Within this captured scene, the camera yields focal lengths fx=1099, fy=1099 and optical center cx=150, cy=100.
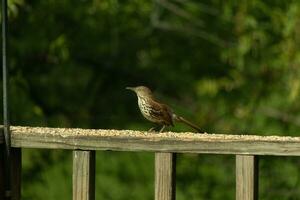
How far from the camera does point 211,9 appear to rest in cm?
1032

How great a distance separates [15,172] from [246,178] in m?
0.76


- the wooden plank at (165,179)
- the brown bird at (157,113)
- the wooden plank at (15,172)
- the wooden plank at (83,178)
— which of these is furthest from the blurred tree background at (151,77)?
the wooden plank at (165,179)

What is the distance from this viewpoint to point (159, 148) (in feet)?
10.6

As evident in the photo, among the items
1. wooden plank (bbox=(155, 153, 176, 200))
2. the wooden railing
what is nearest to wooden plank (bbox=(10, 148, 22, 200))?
the wooden railing

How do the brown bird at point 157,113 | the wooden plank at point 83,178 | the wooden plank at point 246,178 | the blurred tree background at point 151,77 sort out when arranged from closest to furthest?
the wooden plank at point 246,178
the wooden plank at point 83,178
the brown bird at point 157,113
the blurred tree background at point 151,77

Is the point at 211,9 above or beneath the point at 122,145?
above

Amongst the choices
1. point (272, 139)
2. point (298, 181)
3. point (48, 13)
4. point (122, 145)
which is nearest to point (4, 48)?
point (122, 145)

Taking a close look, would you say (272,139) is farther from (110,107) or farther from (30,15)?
(110,107)

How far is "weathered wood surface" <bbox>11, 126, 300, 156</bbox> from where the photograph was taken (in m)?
3.13

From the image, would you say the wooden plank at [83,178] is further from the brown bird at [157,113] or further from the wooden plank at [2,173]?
the brown bird at [157,113]

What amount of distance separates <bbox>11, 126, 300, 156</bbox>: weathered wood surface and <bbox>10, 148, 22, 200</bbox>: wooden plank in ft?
0.17

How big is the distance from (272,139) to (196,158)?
7098mm

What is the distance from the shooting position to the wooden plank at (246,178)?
312 centimetres

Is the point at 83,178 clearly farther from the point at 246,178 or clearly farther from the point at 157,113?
the point at 157,113
